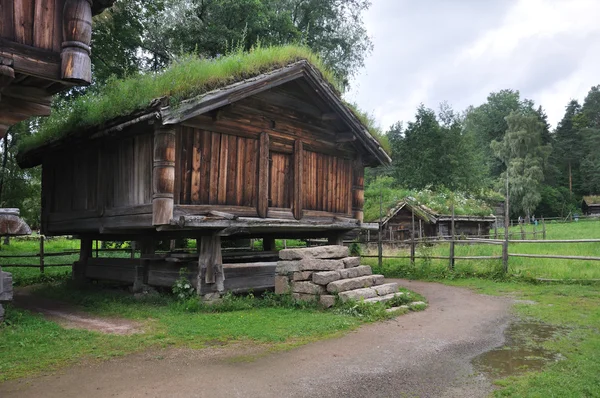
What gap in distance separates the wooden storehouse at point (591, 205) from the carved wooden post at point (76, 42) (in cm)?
6436

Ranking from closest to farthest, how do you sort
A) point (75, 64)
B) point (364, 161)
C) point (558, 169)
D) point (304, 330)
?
point (75, 64), point (304, 330), point (364, 161), point (558, 169)

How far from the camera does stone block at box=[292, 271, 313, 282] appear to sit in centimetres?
937

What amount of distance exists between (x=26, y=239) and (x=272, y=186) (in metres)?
35.3

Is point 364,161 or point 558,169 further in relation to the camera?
point 558,169

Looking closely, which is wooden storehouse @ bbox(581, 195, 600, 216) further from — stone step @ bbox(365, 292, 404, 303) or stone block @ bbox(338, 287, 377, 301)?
stone block @ bbox(338, 287, 377, 301)

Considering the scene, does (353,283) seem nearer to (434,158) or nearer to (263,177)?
(263,177)

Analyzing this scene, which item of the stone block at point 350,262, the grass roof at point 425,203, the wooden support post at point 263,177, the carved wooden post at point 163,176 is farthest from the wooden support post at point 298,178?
the grass roof at point 425,203

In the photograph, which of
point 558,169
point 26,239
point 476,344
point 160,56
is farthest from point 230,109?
point 558,169

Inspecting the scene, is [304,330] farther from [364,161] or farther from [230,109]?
[364,161]

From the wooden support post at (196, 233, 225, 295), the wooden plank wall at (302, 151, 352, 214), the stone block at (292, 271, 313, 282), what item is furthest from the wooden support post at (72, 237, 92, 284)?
the stone block at (292, 271, 313, 282)

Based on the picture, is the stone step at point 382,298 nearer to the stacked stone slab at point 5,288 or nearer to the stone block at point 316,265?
the stone block at point 316,265

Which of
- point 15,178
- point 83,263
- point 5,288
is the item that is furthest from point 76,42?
point 15,178

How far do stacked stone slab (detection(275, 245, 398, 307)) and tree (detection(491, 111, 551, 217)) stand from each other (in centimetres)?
4846

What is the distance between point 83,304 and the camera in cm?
1064
